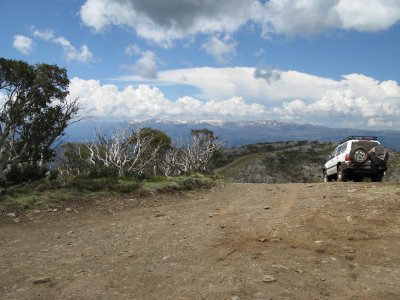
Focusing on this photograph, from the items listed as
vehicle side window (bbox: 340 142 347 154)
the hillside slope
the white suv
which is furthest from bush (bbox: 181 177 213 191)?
A: the hillside slope

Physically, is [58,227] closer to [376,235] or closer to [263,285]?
[263,285]

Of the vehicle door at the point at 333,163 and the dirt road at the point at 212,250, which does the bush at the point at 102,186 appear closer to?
the dirt road at the point at 212,250

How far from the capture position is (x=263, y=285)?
6.72 m

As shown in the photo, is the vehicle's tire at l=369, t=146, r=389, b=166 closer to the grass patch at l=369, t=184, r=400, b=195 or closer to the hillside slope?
the grass patch at l=369, t=184, r=400, b=195

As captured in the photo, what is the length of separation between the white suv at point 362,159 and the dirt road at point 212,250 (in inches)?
235

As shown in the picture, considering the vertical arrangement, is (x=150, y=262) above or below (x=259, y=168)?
above

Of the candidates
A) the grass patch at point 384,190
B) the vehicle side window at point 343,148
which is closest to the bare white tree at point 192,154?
the vehicle side window at point 343,148

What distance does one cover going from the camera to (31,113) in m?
17.3

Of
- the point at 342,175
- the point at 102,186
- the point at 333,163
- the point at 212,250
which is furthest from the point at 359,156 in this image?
the point at 212,250

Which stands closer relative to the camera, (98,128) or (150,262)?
(150,262)

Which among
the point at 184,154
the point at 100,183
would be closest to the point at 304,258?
the point at 100,183

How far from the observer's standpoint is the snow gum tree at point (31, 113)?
16.4 meters

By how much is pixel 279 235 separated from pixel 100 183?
9.44m

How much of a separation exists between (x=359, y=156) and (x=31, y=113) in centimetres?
1512
